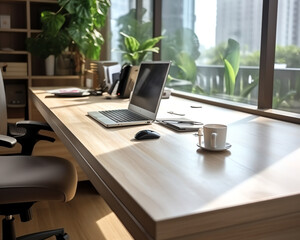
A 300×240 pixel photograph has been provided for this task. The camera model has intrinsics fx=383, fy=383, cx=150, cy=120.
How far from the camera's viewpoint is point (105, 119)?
179cm

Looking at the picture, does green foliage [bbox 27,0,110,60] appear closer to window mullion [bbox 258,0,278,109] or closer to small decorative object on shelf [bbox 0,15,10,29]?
small decorative object on shelf [bbox 0,15,10,29]

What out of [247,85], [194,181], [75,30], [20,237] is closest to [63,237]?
[20,237]

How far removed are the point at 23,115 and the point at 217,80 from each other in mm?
2242

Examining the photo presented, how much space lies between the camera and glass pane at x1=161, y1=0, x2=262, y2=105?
299 cm

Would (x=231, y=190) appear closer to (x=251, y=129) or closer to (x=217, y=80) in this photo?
(x=251, y=129)

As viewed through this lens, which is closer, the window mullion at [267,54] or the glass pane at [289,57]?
the window mullion at [267,54]

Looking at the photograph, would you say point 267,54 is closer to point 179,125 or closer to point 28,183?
point 179,125

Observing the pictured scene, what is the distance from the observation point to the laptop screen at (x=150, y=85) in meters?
1.75

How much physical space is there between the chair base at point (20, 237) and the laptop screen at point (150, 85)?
83cm

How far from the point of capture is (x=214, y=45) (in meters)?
3.39

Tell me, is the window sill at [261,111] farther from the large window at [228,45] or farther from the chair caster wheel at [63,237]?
the chair caster wheel at [63,237]

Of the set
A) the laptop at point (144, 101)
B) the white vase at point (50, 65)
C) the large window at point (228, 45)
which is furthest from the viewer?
the white vase at point (50, 65)

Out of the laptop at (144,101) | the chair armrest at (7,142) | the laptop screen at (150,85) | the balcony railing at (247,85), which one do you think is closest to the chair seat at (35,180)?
the chair armrest at (7,142)

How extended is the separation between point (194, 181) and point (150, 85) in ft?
3.17
